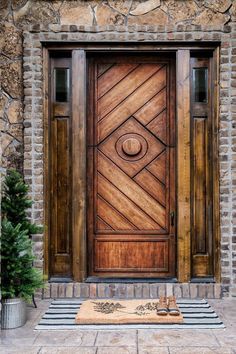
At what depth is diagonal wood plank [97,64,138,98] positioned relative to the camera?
4.79 m

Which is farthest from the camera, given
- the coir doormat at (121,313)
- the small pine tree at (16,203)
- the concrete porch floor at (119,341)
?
the small pine tree at (16,203)

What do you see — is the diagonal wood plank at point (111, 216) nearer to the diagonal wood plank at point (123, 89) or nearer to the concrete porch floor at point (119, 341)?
the diagonal wood plank at point (123, 89)

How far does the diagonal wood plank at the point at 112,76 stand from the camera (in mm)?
4785

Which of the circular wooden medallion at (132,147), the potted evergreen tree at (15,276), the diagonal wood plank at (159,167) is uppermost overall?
the circular wooden medallion at (132,147)

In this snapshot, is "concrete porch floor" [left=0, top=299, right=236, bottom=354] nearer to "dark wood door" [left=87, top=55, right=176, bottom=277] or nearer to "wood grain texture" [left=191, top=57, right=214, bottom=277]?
"wood grain texture" [left=191, top=57, right=214, bottom=277]

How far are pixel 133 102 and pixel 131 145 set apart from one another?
448 mm

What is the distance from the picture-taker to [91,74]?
4762 millimetres

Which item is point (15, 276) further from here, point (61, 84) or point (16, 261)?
point (61, 84)

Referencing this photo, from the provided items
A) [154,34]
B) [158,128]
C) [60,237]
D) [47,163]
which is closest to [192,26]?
[154,34]

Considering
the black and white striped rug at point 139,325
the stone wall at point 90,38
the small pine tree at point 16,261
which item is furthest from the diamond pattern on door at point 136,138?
the small pine tree at point 16,261

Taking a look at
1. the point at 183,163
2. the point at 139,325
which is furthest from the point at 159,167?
the point at 139,325

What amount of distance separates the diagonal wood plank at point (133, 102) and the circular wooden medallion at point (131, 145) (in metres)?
0.16

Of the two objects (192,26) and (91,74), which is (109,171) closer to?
(91,74)

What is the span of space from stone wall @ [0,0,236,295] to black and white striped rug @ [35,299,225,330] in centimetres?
Answer: 47
